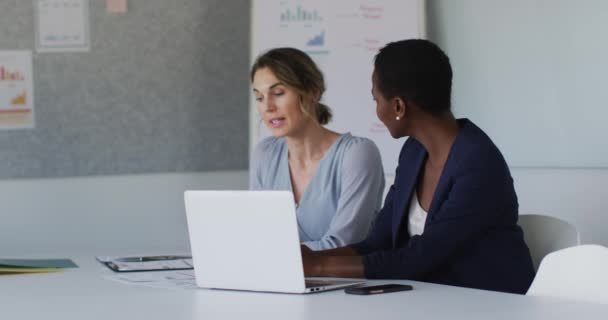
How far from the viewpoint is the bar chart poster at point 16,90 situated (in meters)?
3.83

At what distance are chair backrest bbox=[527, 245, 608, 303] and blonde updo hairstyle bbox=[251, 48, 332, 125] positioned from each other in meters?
1.16

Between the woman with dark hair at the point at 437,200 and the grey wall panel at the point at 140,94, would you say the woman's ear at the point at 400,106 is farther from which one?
the grey wall panel at the point at 140,94

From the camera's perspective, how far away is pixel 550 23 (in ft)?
11.9

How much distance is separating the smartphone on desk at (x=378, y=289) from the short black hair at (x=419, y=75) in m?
0.51

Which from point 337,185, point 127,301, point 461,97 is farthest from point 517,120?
point 127,301

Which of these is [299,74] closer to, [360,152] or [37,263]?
[360,152]

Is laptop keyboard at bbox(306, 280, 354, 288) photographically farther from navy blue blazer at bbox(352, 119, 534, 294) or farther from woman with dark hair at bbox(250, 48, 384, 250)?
woman with dark hair at bbox(250, 48, 384, 250)

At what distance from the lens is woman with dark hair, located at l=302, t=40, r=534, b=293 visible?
2117 mm

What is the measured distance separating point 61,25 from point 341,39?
42.3 inches

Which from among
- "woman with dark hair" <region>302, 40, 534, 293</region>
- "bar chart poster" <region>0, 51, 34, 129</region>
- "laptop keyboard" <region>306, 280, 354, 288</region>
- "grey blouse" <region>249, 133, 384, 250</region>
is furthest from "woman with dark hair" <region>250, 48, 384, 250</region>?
"bar chart poster" <region>0, 51, 34, 129</region>

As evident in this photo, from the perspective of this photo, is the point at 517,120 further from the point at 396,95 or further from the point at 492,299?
the point at 492,299

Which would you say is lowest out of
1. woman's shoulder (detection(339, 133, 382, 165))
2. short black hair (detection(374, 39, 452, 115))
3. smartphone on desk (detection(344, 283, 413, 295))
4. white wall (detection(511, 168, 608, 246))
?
white wall (detection(511, 168, 608, 246))

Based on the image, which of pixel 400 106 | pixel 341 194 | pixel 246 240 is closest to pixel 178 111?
pixel 341 194

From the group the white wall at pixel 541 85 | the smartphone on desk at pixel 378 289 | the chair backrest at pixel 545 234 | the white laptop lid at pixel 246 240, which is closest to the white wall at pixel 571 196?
the white wall at pixel 541 85
